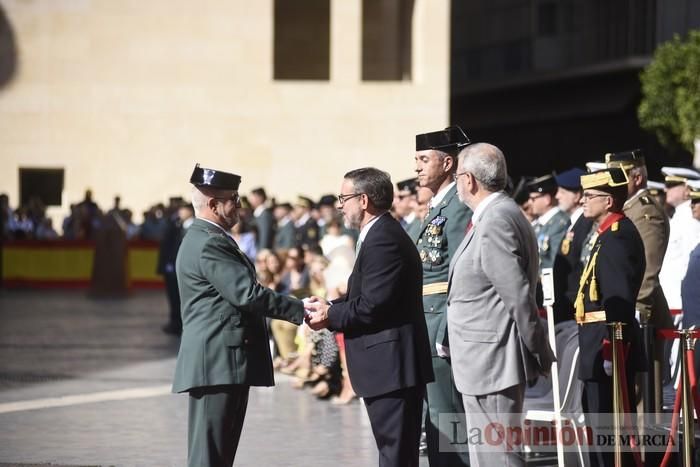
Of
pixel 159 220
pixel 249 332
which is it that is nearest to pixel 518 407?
Answer: pixel 249 332

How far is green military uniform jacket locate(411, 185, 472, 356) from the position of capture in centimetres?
865

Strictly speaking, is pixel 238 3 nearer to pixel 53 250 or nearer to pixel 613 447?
pixel 53 250

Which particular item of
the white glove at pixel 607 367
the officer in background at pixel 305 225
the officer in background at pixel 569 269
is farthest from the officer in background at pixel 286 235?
the white glove at pixel 607 367

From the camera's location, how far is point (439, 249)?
870 cm

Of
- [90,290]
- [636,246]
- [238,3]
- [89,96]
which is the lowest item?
[90,290]

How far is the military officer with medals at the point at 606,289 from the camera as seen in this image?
848 centimetres

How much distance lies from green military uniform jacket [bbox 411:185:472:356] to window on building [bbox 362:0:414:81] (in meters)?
35.5

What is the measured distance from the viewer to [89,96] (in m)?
38.2

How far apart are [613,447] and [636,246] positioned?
1276 mm

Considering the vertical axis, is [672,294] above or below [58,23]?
below

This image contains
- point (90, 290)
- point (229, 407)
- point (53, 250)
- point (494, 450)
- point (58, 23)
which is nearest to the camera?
point (494, 450)

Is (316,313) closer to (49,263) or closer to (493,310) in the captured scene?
(493,310)

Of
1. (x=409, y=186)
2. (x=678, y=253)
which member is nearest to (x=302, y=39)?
Answer: (x=409, y=186)

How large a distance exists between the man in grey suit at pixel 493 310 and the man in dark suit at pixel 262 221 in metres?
17.9
